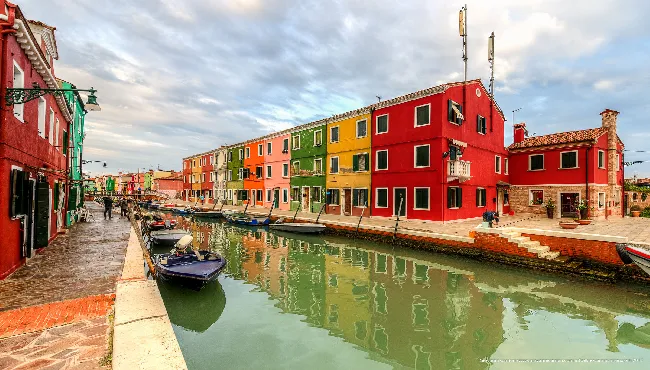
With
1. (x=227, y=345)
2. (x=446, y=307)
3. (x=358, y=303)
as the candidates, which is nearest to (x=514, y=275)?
(x=446, y=307)

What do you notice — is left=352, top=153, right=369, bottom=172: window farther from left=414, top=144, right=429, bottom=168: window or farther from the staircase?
the staircase

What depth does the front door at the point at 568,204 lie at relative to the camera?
872 inches

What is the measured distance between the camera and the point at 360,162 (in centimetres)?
2544

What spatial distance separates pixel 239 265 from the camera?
1391 cm

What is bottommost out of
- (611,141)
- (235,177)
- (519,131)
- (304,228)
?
(304,228)

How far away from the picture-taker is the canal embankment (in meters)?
4.32

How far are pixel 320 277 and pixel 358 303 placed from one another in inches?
120

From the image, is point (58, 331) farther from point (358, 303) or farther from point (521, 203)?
point (521, 203)

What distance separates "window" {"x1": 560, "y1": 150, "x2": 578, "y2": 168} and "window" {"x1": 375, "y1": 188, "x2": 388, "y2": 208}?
12.9 meters

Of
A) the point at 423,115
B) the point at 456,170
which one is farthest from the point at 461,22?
the point at 456,170

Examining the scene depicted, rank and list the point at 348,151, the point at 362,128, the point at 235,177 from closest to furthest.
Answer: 1. the point at 362,128
2. the point at 348,151
3. the point at 235,177

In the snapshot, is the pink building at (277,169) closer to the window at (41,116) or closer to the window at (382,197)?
the window at (382,197)

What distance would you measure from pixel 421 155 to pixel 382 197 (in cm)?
437

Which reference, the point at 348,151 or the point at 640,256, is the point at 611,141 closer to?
the point at 640,256
